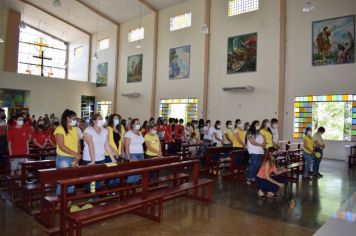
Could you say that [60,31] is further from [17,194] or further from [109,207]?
[109,207]

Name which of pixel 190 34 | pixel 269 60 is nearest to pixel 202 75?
pixel 190 34

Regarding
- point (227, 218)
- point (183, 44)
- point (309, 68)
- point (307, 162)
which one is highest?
point (183, 44)

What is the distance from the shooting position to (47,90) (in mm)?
20266

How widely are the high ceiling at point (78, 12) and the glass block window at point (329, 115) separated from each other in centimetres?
940

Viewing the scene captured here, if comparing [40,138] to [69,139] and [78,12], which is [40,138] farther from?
[78,12]

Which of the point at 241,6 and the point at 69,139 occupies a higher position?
the point at 241,6

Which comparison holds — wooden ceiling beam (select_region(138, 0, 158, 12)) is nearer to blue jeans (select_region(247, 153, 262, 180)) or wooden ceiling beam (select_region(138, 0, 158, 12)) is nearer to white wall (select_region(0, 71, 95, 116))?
white wall (select_region(0, 71, 95, 116))

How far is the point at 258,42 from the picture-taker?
45.8 ft

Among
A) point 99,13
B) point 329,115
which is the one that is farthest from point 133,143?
point 99,13

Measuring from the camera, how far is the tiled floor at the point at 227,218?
4098 millimetres

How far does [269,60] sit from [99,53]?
45.0 ft

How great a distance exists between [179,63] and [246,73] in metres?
4.45

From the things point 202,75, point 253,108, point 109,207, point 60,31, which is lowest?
point 109,207

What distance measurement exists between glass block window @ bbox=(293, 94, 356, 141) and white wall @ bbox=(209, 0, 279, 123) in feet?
3.68
